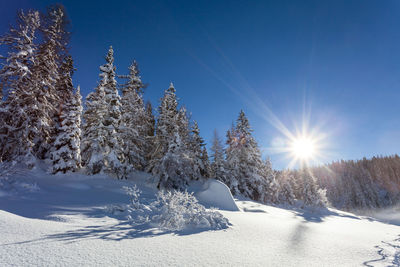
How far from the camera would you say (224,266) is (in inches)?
117

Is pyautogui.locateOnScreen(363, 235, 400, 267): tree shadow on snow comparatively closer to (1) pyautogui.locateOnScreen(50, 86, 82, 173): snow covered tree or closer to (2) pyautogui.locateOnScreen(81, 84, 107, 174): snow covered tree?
(2) pyautogui.locateOnScreen(81, 84, 107, 174): snow covered tree

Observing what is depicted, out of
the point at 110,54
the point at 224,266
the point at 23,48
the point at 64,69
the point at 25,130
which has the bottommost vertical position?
the point at 224,266

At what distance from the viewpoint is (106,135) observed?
16.1 metres

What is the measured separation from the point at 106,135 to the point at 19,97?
5.96 meters

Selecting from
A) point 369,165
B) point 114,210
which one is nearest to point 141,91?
point 114,210

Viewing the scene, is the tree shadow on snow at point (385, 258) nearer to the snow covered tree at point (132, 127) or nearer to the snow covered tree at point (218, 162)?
the snow covered tree at point (132, 127)

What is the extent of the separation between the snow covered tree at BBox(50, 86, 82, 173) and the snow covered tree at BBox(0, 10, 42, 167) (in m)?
1.77

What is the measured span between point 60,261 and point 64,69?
20.6 m

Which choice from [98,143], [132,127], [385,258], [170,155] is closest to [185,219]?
[385,258]

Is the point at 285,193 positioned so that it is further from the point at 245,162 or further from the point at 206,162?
the point at 206,162

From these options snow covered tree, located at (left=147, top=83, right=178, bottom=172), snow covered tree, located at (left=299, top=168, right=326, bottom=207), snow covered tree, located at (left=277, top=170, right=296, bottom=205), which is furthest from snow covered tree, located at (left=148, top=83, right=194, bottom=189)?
snow covered tree, located at (left=299, top=168, right=326, bottom=207)

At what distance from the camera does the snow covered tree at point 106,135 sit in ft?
51.3

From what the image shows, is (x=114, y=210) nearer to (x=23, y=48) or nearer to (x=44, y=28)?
(x=23, y=48)

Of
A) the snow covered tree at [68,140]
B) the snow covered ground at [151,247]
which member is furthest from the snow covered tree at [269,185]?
the snow covered ground at [151,247]
